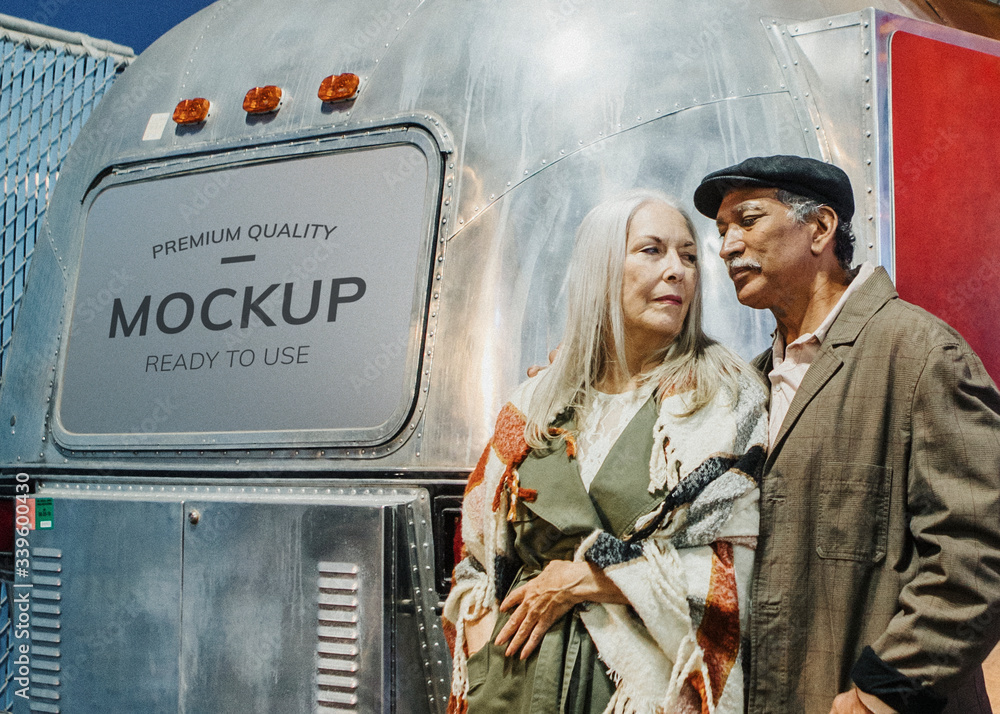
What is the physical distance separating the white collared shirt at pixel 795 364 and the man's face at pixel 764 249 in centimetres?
10

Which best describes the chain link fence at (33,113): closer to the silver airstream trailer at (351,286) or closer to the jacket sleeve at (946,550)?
the silver airstream trailer at (351,286)

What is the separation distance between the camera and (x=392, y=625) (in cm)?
245

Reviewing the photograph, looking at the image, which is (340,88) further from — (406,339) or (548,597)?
(548,597)

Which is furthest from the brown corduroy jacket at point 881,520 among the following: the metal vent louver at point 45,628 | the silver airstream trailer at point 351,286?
the metal vent louver at point 45,628

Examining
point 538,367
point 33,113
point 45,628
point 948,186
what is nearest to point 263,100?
point 538,367

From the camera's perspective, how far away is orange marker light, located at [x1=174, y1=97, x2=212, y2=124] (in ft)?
10.3

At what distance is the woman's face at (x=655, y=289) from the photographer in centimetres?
213

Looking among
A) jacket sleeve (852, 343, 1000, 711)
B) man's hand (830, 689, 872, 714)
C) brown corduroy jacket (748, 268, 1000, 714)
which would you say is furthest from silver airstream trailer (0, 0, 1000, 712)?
man's hand (830, 689, 872, 714)

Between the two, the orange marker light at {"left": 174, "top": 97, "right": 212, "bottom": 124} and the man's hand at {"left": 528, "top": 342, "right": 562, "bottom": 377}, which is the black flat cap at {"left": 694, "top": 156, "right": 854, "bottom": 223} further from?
the orange marker light at {"left": 174, "top": 97, "right": 212, "bottom": 124}

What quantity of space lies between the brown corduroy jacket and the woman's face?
13.0 inches

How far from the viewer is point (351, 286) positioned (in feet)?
8.80

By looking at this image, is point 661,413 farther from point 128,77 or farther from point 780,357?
point 128,77

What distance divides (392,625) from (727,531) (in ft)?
3.13

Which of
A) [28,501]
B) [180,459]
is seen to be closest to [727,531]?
[180,459]
